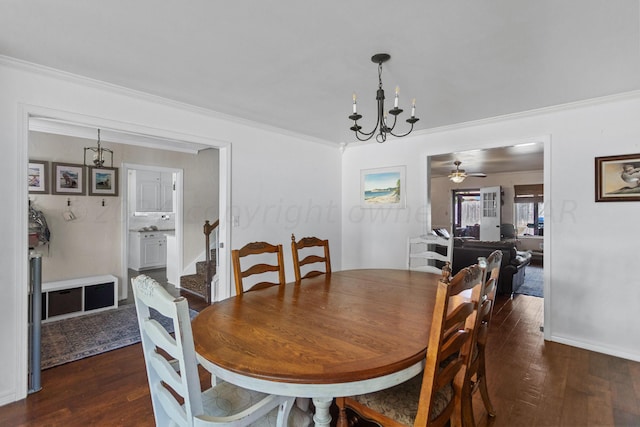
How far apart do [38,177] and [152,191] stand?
2.19 meters

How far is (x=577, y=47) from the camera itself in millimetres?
1853

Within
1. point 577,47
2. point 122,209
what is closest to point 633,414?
point 577,47

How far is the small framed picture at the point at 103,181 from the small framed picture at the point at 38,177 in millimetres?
431

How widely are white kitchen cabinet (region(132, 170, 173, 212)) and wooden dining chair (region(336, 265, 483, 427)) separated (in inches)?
220

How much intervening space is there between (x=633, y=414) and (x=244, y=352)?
96.1 inches

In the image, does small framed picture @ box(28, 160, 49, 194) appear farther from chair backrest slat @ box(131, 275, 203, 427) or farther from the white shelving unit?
chair backrest slat @ box(131, 275, 203, 427)

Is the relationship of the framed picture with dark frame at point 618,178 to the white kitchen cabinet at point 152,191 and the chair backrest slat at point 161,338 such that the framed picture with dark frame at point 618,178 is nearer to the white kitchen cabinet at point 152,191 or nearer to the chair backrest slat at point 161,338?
the chair backrest slat at point 161,338

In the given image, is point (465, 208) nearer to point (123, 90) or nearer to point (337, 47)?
point (337, 47)

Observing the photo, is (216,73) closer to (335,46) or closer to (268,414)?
(335,46)

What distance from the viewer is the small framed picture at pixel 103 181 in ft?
13.2

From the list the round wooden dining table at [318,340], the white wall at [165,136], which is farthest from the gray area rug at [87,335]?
the round wooden dining table at [318,340]

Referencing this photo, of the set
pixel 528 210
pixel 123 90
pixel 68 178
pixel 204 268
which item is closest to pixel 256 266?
pixel 123 90

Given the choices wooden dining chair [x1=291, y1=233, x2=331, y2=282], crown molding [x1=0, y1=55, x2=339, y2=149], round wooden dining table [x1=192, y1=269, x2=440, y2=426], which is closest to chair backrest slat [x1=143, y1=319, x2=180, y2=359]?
round wooden dining table [x1=192, y1=269, x2=440, y2=426]

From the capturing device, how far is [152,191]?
19.2 feet
